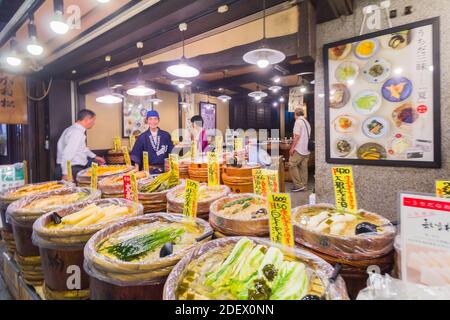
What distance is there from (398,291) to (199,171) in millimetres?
3216

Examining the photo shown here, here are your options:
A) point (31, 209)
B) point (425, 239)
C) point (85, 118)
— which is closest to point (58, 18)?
point (85, 118)

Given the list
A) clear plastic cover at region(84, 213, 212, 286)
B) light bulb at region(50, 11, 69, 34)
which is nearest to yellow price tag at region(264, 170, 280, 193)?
clear plastic cover at region(84, 213, 212, 286)

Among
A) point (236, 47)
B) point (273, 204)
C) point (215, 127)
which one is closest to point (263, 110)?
point (215, 127)

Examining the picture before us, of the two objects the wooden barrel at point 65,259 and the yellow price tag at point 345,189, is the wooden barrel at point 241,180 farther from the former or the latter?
the wooden barrel at point 65,259

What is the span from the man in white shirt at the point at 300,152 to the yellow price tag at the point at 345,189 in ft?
18.7

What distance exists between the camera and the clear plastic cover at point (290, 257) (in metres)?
1.09

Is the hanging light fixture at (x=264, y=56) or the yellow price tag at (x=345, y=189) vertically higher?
the hanging light fixture at (x=264, y=56)

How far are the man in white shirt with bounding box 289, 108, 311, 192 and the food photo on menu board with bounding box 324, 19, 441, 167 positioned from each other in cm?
420

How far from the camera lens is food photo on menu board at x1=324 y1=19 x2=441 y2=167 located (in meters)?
2.65

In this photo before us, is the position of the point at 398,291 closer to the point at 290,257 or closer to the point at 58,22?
the point at 290,257

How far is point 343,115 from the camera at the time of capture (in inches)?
127

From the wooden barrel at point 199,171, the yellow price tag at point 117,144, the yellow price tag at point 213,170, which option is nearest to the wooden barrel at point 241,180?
the wooden barrel at point 199,171
